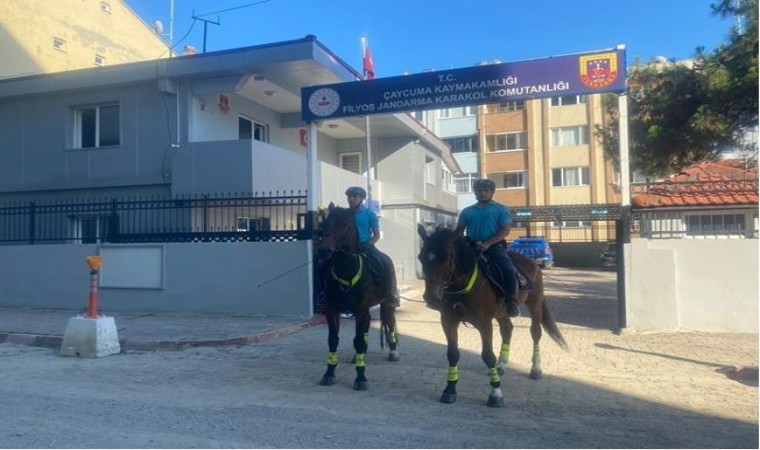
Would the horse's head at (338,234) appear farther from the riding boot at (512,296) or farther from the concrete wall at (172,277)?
the concrete wall at (172,277)

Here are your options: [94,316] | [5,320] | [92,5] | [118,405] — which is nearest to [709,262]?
[118,405]

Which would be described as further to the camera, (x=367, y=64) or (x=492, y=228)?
(x=367, y=64)

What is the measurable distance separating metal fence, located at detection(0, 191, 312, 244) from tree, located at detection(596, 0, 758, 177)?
737 cm

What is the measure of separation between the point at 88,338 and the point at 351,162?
15.5 meters

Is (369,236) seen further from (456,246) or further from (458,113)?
(458,113)

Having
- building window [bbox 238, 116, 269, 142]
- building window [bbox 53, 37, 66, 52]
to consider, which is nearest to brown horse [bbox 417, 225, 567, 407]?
building window [bbox 238, 116, 269, 142]

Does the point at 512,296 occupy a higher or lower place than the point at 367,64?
lower

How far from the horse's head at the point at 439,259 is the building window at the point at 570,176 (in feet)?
121

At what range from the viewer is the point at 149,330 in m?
11.3

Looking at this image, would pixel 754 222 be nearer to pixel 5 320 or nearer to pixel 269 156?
pixel 269 156

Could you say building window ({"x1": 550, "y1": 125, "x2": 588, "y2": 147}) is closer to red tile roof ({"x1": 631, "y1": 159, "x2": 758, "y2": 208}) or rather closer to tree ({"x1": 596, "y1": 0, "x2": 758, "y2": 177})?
tree ({"x1": 596, "y1": 0, "x2": 758, "y2": 177})

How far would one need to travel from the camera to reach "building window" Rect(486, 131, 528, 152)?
42312mm

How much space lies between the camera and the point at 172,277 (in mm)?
13656

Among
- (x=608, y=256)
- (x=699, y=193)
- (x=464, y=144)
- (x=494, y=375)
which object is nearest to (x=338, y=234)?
(x=494, y=375)
